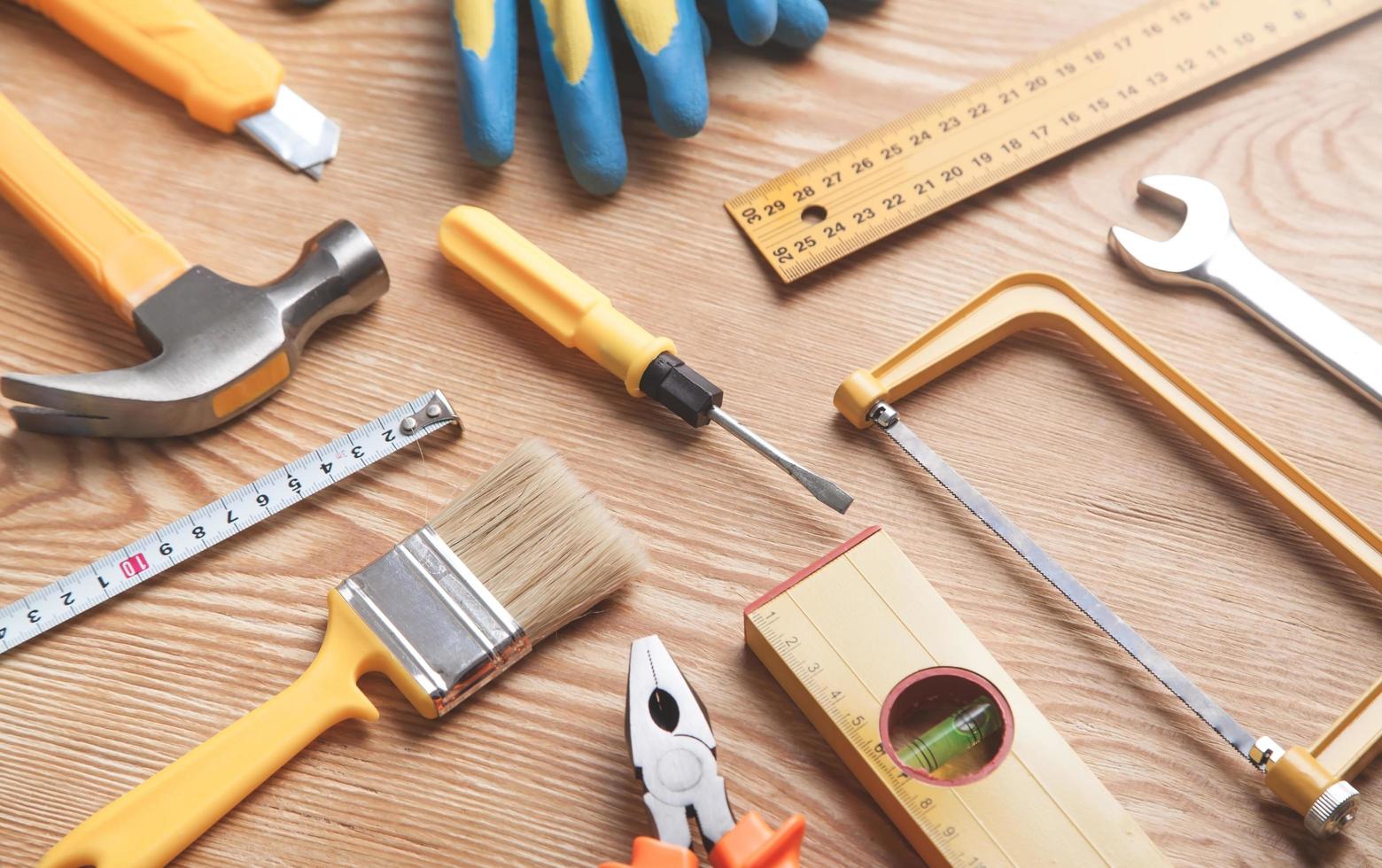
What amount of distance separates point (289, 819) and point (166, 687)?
0.59 feet

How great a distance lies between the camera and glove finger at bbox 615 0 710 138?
1.23 m

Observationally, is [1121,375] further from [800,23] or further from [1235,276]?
[800,23]

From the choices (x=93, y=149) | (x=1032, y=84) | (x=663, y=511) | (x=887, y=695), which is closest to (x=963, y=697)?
(x=887, y=695)

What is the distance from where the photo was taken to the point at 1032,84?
1341mm

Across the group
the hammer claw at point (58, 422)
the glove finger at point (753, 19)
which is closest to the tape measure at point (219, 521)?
the hammer claw at point (58, 422)

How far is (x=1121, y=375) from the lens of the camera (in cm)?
115

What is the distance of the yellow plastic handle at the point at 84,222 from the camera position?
3.64ft

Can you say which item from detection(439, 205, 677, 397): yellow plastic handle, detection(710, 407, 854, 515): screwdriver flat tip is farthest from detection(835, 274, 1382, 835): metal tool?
detection(439, 205, 677, 397): yellow plastic handle

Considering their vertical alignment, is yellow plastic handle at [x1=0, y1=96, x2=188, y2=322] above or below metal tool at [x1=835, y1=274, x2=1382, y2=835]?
below

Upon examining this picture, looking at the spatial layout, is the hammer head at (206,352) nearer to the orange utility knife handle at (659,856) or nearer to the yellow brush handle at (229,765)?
the yellow brush handle at (229,765)

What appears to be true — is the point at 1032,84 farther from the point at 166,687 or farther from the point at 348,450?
the point at 166,687

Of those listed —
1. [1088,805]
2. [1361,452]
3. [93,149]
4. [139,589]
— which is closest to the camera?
[1088,805]

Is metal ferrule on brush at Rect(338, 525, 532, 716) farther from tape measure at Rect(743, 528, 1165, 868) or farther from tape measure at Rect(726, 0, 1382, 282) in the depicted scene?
tape measure at Rect(726, 0, 1382, 282)

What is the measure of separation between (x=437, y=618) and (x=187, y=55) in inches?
31.0
